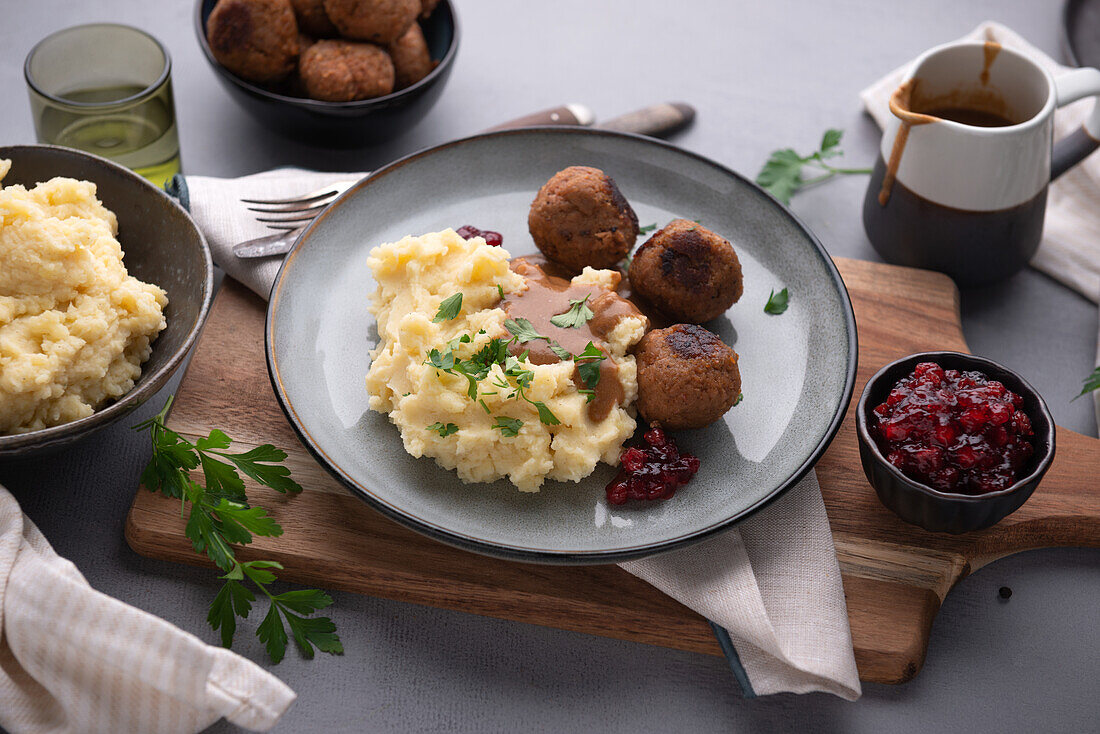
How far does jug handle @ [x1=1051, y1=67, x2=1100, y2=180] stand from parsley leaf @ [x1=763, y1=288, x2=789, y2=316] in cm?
158

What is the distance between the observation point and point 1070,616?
13.5 ft

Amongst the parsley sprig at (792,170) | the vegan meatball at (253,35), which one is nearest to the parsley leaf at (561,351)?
the parsley sprig at (792,170)

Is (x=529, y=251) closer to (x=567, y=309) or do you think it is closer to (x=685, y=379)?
(x=567, y=309)

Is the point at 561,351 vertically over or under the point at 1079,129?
under

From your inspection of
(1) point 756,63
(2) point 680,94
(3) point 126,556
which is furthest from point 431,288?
(1) point 756,63

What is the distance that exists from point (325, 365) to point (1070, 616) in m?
3.31

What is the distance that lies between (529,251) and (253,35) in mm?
1842

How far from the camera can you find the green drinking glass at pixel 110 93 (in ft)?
16.3

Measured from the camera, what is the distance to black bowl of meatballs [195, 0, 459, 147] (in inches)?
203

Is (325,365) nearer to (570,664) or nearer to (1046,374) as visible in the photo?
(570,664)

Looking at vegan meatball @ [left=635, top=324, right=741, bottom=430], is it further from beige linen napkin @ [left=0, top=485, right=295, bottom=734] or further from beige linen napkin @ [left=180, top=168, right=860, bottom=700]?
beige linen napkin @ [left=0, top=485, right=295, bottom=734]

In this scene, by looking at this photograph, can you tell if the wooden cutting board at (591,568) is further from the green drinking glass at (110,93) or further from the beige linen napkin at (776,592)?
the green drinking glass at (110,93)

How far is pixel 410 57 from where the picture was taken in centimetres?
546

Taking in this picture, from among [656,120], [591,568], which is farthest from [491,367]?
[656,120]
